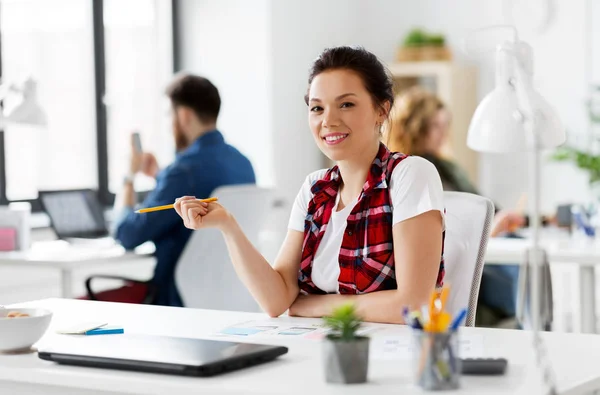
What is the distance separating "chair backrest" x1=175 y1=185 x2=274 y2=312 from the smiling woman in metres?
1.13

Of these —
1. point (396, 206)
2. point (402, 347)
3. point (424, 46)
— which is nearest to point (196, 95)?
point (396, 206)

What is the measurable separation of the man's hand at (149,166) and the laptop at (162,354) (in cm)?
234

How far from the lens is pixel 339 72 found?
2160mm

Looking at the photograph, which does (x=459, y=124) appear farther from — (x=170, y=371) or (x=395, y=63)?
(x=170, y=371)

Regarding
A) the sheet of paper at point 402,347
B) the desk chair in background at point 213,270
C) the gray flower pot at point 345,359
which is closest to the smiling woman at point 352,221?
the sheet of paper at point 402,347

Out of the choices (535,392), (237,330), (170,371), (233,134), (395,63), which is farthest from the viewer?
(395,63)

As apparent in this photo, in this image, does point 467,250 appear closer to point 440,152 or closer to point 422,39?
point 440,152

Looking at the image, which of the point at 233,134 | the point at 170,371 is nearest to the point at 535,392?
the point at 170,371

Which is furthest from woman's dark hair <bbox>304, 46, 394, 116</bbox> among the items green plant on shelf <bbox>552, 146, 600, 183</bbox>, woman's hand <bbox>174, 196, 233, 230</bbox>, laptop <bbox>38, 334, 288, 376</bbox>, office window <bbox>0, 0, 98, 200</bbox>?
green plant on shelf <bbox>552, 146, 600, 183</bbox>

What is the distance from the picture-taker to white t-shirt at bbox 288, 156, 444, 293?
2.00 m

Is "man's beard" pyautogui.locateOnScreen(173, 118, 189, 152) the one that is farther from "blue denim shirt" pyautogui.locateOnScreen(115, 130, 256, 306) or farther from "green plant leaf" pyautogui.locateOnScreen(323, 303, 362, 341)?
"green plant leaf" pyautogui.locateOnScreen(323, 303, 362, 341)

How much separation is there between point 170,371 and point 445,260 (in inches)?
33.7

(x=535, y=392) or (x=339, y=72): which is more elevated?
(x=339, y=72)

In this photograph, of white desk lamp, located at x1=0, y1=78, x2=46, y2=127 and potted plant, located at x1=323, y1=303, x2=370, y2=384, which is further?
white desk lamp, located at x1=0, y1=78, x2=46, y2=127
